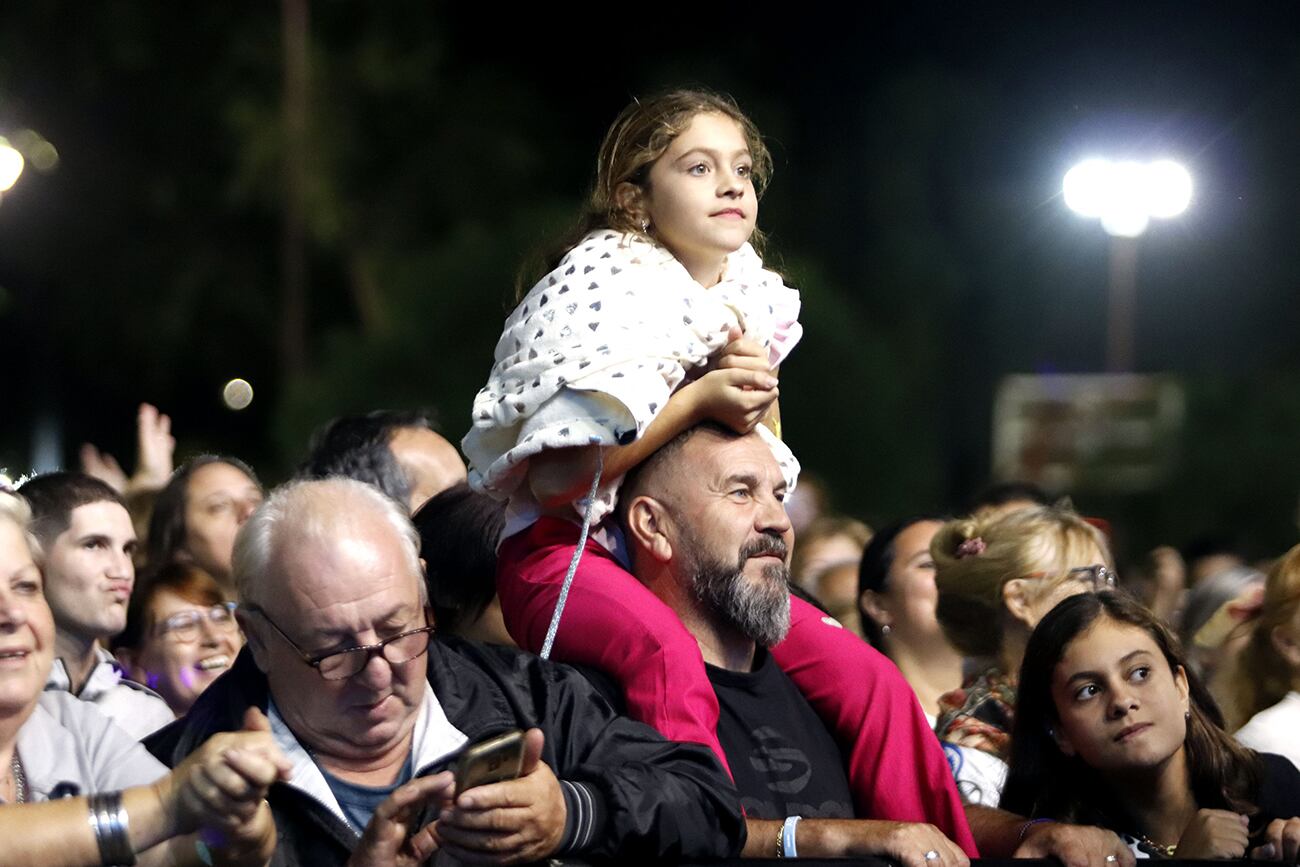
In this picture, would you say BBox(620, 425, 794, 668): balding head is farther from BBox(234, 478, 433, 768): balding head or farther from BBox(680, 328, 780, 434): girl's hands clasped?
BBox(234, 478, 433, 768): balding head

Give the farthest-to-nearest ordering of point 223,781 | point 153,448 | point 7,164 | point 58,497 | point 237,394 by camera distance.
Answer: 1. point 237,394
2. point 7,164
3. point 153,448
4. point 58,497
5. point 223,781

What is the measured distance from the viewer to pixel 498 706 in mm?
3660

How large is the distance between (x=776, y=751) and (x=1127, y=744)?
0.70 m

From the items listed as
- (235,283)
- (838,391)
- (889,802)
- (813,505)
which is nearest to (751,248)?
(889,802)

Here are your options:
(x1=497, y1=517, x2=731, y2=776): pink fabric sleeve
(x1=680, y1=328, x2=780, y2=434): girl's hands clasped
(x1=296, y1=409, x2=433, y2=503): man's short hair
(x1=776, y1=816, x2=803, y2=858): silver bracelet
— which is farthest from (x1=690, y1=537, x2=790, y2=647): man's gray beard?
(x1=296, y1=409, x2=433, y2=503): man's short hair

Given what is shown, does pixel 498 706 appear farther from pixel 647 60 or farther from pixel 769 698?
pixel 647 60

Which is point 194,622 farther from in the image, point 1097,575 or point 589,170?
point 589,170

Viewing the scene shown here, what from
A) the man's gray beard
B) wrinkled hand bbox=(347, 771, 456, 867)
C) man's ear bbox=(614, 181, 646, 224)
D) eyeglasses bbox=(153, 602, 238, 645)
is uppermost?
man's ear bbox=(614, 181, 646, 224)

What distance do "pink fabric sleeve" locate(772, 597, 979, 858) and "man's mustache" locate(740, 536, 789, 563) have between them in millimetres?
232

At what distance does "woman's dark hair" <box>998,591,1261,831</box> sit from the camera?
4.10 m

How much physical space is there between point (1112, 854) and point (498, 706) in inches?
44.8

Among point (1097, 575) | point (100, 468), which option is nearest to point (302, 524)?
point (1097, 575)

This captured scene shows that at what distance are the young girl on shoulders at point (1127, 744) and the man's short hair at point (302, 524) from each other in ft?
4.48

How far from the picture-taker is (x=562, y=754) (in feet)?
11.8
